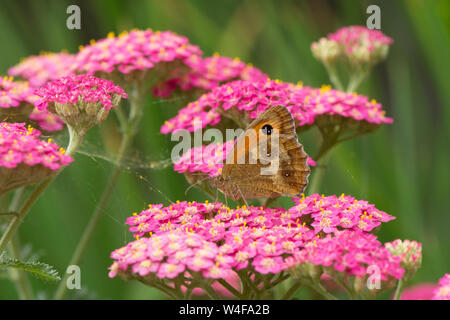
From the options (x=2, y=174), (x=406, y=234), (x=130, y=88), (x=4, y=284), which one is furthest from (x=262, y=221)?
(x=4, y=284)

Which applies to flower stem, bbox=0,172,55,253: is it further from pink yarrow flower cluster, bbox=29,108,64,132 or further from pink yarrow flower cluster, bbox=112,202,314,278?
pink yarrow flower cluster, bbox=29,108,64,132

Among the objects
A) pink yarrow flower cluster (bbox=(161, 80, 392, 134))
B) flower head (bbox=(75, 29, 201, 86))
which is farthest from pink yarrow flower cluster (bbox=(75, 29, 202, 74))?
pink yarrow flower cluster (bbox=(161, 80, 392, 134))

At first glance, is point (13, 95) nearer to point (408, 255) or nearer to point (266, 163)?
point (266, 163)

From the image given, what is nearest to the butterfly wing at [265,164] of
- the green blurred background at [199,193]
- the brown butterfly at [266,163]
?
the brown butterfly at [266,163]
